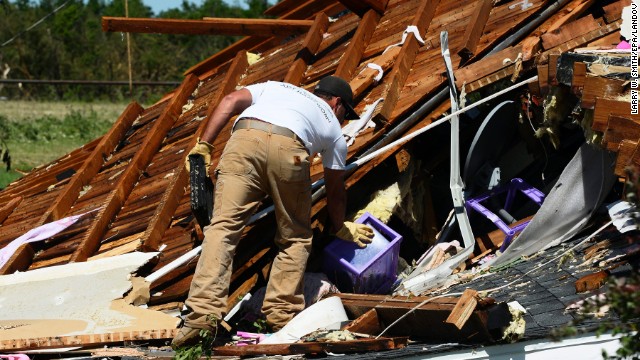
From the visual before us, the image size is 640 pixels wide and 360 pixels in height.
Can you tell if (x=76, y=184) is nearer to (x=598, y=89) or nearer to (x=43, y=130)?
(x=598, y=89)

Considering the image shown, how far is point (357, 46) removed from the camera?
7961 millimetres

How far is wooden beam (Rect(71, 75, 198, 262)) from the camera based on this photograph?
22.6 ft

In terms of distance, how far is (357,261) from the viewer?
638 centimetres

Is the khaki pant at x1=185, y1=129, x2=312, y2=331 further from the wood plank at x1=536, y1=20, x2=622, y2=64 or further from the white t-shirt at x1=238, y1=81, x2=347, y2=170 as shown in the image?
the wood plank at x1=536, y1=20, x2=622, y2=64

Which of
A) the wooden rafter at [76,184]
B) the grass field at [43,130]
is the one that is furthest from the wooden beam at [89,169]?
the grass field at [43,130]

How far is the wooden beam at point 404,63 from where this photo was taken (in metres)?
6.89

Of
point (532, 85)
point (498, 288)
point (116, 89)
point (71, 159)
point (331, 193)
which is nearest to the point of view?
point (498, 288)

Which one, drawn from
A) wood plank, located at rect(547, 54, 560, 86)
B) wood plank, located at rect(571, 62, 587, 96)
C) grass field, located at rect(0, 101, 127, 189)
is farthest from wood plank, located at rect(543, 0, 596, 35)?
grass field, located at rect(0, 101, 127, 189)

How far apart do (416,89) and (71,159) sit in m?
3.88

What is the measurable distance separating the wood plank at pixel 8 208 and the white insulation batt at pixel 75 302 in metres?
2.28

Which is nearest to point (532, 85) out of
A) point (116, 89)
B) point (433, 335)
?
point (433, 335)

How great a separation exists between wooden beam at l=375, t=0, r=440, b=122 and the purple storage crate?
2.81 feet

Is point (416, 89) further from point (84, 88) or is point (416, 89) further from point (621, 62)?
point (84, 88)

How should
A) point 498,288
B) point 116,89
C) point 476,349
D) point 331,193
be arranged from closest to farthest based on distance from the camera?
point 476,349 < point 498,288 < point 331,193 < point 116,89
